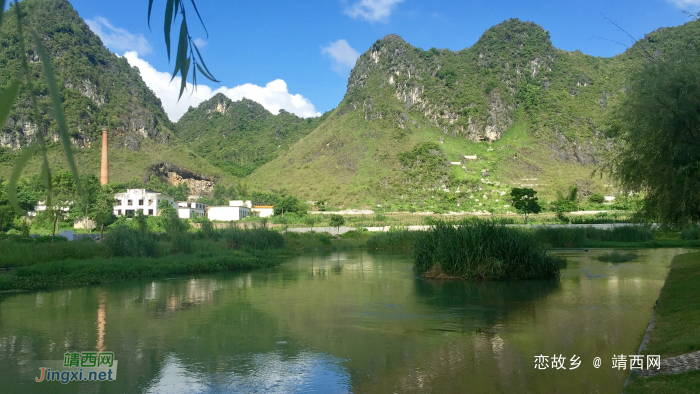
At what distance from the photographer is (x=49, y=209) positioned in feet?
5.96

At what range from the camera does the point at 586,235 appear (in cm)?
3584

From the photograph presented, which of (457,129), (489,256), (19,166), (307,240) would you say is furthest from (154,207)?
(457,129)

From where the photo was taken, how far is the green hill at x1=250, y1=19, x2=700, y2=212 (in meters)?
90.2

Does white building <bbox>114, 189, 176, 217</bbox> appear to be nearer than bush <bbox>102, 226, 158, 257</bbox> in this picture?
No

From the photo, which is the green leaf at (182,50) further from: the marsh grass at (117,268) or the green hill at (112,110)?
the green hill at (112,110)

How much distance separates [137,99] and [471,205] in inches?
3549

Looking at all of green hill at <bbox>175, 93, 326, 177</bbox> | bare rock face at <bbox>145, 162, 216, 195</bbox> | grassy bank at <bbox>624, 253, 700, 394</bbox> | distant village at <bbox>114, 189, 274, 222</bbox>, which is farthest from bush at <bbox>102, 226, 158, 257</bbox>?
green hill at <bbox>175, 93, 326, 177</bbox>

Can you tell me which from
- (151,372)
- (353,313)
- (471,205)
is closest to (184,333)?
(151,372)

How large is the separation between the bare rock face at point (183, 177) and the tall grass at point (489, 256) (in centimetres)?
8898

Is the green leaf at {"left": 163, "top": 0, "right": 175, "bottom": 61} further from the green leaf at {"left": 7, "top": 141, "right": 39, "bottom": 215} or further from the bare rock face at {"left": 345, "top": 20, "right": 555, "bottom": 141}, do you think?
the bare rock face at {"left": 345, "top": 20, "right": 555, "bottom": 141}

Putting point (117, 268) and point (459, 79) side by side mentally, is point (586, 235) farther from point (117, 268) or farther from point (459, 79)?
point (459, 79)

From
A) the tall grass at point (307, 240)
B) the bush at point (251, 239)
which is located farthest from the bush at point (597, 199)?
the bush at point (251, 239)

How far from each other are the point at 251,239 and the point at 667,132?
2412 centimetres

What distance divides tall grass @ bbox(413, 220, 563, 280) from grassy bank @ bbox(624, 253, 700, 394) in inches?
175
